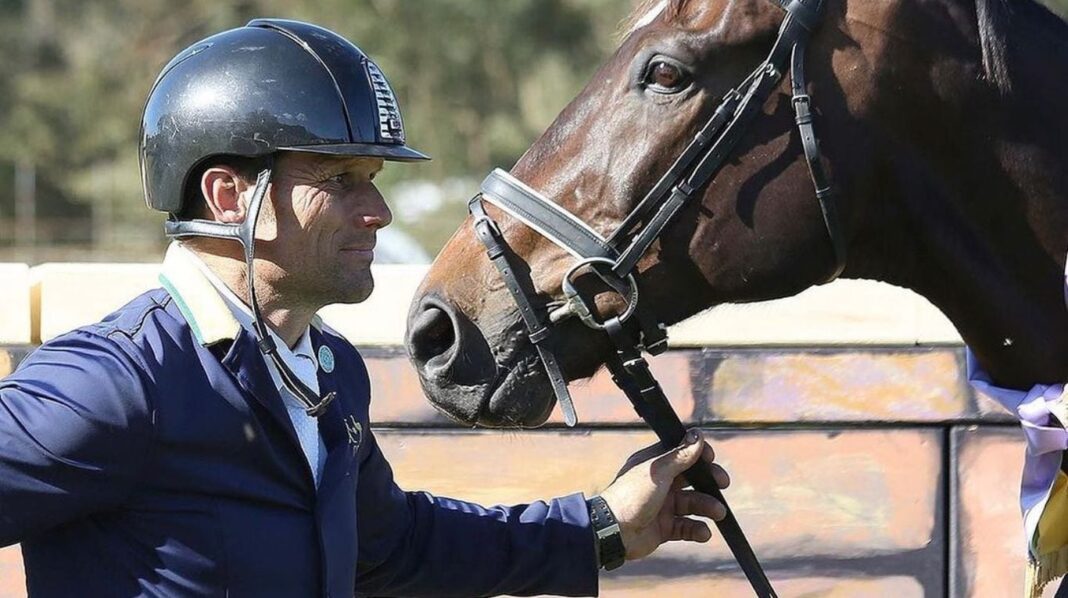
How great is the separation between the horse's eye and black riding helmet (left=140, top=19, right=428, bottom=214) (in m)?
0.48

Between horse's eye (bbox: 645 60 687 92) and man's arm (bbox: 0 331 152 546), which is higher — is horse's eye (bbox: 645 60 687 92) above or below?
above

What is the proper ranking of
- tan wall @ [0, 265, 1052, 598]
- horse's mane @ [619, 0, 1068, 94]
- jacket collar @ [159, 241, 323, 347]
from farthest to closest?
tan wall @ [0, 265, 1052, 598] < horse's mane @ [619, 0, 1068, 94] < jacket collar @ [159, 241, 323, 347]

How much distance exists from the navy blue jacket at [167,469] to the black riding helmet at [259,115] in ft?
0.29

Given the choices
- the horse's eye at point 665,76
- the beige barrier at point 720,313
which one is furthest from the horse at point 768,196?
the beige barrier at point 720,313

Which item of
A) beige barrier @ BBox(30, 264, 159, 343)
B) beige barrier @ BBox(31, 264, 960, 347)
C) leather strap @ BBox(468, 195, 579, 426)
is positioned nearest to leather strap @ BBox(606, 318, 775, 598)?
leather strap @ BBox(468, 195, 579, 426)

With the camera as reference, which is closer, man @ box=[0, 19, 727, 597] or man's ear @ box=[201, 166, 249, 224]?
man @ box=[0, 19, 727, 597]

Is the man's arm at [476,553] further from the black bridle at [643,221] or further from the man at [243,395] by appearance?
the black bridle at [643,221]

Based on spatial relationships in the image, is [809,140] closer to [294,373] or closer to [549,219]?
[549,219]

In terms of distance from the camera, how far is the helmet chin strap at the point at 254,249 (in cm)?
225

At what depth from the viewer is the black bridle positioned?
2.62 metres

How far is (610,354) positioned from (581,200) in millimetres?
289

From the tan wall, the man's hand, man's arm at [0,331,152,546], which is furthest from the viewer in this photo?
the tan wall

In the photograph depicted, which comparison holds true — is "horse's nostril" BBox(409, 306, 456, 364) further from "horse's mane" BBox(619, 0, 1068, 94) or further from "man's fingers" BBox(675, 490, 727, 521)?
"horse's mane" BBox(619, 0, 1068, 94)

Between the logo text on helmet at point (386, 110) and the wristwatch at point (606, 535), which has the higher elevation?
the logo text on helmet at point (386, 110)
